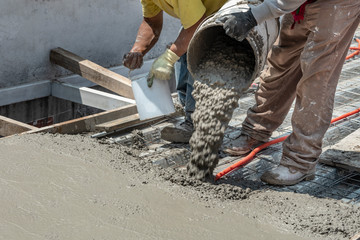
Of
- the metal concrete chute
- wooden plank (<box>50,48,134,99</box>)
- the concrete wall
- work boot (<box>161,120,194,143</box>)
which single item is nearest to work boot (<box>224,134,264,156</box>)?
work boot (<box>161,120,194,143</box>)

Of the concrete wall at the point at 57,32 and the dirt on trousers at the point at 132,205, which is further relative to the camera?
the concrete wall at the point at 57,32

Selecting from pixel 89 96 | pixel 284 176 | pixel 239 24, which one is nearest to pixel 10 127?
pixel 89 96

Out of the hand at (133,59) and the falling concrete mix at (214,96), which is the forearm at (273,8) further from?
the hand at (133,59)

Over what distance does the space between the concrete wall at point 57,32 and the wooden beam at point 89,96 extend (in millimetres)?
220

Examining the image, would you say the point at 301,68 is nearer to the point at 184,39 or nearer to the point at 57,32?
the point at 184,39

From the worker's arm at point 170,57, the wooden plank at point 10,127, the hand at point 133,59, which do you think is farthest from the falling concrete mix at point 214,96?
the wooden plank at point 10,127

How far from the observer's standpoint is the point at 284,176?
3.08 metres

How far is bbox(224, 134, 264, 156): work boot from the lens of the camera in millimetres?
3494

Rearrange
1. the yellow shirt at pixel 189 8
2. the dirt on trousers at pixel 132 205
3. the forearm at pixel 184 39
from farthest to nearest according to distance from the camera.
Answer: the forearm at pixel 184 39, the yellow shirt at pixel 189 8, the dirt on trousers at pixel 132 205

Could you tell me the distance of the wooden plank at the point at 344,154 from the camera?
325cm

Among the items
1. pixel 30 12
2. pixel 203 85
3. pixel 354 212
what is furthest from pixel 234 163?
pixel 30 12

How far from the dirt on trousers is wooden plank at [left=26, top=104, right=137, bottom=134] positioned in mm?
325

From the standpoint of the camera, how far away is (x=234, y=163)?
3.36 metres

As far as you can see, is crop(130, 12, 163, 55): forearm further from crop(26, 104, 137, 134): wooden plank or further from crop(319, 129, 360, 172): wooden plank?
crop(319, 129, 360, 172): wooden plank
